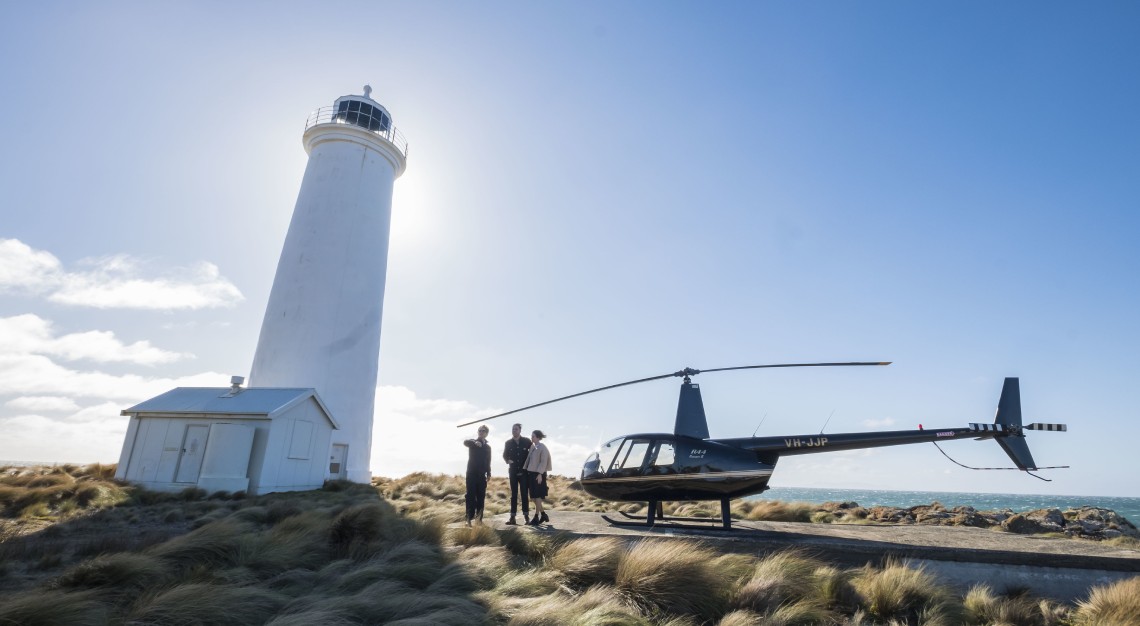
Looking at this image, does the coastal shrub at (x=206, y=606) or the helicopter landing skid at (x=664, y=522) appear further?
the helicopter landing skid at (x=664, y=522)

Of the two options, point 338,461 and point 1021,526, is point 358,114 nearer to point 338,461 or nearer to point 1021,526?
point 338,461

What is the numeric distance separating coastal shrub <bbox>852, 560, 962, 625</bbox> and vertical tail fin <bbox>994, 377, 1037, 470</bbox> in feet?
15.9

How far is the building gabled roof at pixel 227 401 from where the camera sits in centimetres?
1881

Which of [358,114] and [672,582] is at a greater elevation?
[358,114]

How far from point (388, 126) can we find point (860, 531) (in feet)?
84.3

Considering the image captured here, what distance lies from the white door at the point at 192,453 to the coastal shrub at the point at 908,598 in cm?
1961

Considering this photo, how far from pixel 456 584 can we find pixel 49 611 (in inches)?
138

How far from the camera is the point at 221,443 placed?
18.4 m

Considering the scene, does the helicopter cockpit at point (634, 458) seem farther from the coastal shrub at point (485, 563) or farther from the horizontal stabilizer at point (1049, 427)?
the horizontal stabilizer at point (1049, 427)

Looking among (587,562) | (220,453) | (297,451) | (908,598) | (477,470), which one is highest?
(297,451)

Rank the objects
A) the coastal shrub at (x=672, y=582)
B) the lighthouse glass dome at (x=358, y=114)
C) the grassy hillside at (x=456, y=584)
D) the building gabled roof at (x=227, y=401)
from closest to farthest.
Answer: the grassy hillside at (x=456, y=584) < the coastal shrub at (x=672, y=582) < the building gabled roof at (x=227, y=401) < the lighthouse glass dome at (x=358, y=114)

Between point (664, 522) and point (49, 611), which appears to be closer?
point (49, 611)

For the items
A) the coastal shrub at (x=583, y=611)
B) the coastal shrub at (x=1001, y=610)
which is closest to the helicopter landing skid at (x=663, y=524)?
the coastal shrub at (x=1001, y=610)

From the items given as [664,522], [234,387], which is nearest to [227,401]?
[234,387]
